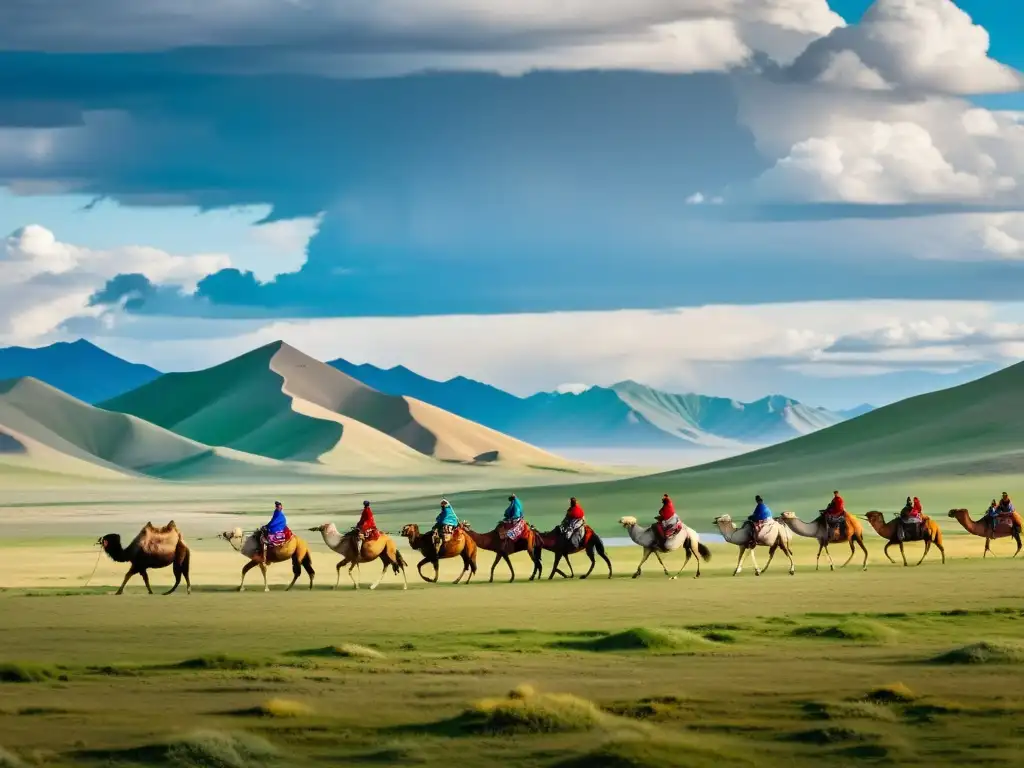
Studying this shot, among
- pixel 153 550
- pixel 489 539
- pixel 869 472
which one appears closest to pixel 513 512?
pixel 489 539

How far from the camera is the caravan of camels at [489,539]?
131 ft

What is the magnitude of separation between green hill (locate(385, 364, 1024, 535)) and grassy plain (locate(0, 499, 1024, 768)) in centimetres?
4495

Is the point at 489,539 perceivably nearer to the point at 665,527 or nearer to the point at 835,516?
the point at 665,527

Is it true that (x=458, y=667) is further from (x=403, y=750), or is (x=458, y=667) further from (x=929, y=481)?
(x=929, y=481)

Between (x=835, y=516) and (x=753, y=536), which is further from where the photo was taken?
(x=835, y=516)

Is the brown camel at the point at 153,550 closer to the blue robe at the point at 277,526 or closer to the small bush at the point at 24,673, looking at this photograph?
the blue robe at the point at 277,526

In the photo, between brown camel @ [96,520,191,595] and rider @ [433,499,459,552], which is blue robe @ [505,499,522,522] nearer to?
rider @ [433,499,459,552]

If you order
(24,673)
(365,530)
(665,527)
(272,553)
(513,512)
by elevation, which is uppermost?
(513,512)

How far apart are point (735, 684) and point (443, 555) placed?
19.8 metres

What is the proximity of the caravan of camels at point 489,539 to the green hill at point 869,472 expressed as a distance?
33726 mm

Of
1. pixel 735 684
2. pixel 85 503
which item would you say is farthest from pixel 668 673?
pixel 85 503

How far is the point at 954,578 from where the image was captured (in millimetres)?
42406

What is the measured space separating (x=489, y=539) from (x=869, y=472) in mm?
79134

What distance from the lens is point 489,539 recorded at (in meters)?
43.8
